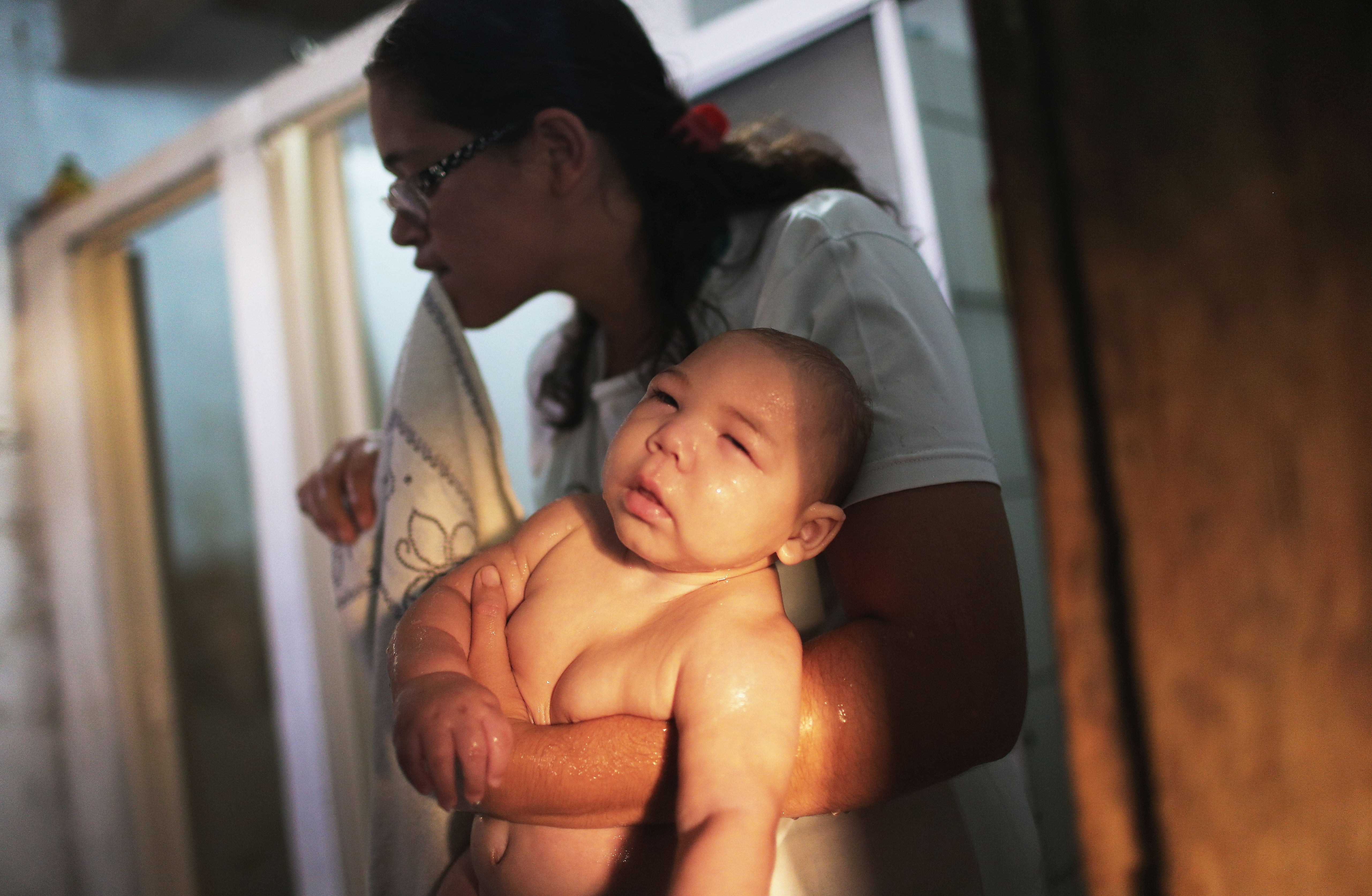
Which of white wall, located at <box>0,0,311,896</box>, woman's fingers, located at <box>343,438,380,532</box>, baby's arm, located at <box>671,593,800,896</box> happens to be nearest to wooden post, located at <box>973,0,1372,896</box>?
baby's arm, located at <box>671,593,800,896</box>

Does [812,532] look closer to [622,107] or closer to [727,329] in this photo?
[727,329]

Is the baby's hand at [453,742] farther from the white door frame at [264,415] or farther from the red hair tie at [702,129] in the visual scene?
the white door frame at [264,415]

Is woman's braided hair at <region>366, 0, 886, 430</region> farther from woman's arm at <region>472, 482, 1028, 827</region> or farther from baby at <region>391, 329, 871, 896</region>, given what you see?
woman's arm at <region>472, 482, 1028, 827</region>

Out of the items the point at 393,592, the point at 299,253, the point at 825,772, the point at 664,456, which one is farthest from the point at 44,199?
the point at 825,772

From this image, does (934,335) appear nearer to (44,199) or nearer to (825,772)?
(825,772)

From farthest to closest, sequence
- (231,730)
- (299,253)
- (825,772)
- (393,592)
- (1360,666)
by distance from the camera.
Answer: (231,730), (299,253), (393,592), (825,772), (1360,666)

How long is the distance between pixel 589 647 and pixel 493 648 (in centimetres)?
8

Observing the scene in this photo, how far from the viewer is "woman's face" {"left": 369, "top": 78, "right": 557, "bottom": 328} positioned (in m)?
0.89

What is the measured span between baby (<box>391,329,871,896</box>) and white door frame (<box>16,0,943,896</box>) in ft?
2.34

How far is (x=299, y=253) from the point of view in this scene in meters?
1.90

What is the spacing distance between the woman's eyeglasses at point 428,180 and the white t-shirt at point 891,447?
33 centimetres

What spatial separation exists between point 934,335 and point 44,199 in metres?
2.84

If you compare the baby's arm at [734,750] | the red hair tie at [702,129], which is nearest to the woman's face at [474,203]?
the red hair tie at [702,129]

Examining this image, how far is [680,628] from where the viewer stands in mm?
612
